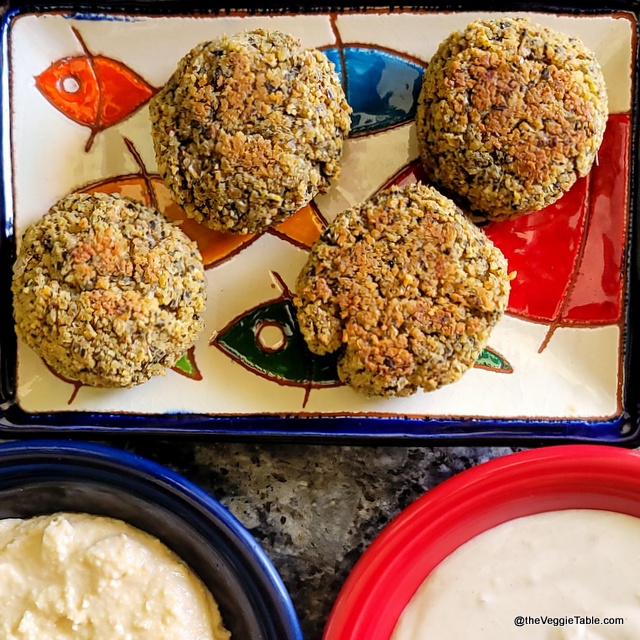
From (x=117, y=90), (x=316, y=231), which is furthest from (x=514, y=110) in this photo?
(x=117, y=90)

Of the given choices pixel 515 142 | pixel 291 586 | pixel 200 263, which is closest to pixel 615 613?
pixel 291 586

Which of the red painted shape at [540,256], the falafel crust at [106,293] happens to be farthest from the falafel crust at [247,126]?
the red painted shape at [540,256]

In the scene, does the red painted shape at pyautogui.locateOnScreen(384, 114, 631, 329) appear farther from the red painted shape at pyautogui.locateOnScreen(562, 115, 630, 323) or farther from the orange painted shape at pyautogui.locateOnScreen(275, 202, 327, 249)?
the orange painted shape at pyautogui.locateOnScreen(275, 202, 327, 249)

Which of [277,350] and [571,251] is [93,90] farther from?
[571,251]

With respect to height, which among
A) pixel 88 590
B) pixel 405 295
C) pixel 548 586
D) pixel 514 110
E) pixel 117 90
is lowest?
pixel 548 586

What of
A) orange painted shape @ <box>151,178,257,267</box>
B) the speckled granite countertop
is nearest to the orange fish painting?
orange painted shape @ <box>151,178,257,267</box>

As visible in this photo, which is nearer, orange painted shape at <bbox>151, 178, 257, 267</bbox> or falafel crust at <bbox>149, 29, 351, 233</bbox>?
falafel crust at <bbox>149, 29, 351, 233</bbox>
